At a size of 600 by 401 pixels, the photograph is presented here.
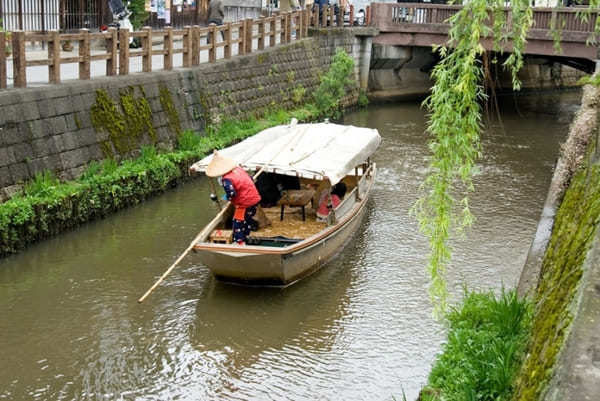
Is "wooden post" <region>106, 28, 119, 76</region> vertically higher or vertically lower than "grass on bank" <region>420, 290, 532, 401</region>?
higher

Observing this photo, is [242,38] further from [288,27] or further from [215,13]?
[215,13]

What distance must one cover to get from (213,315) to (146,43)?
875 centimetres

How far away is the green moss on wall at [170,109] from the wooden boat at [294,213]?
11.2ft

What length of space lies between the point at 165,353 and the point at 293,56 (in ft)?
55.5

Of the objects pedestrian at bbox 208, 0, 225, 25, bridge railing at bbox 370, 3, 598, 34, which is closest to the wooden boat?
pedestrian at bbox 208, 0, 225, 25

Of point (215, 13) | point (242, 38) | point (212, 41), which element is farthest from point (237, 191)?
point (215, 13)

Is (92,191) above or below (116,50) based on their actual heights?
below

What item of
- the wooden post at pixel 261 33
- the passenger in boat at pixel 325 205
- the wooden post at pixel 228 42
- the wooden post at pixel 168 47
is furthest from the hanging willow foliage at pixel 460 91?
the wooden post at pixel 261 33

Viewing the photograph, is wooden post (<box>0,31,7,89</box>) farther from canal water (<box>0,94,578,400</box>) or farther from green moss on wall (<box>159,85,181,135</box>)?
green moss on wall (<box>159,85,181,135</box>)

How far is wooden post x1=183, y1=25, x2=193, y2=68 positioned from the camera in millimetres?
19406

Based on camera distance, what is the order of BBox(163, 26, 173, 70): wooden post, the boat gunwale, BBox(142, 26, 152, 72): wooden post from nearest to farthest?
the boat gunwale < BBox(142, 26, 152, 72): wooden post < BBox(163, 26, 173, 70): wooden post

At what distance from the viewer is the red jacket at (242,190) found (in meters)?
11.7

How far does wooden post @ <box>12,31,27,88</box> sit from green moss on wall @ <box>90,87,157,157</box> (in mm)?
1594

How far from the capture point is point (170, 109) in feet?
58.9
